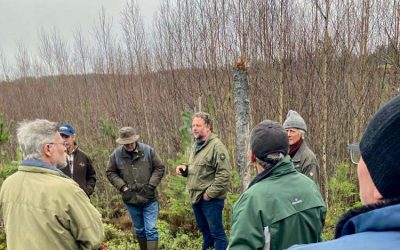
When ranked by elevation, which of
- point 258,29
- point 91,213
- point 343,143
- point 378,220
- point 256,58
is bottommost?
point 343,143

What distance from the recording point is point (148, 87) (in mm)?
13266

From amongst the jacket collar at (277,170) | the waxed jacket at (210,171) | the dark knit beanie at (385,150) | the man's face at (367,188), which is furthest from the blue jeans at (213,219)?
the dark knit beanie at (385,150)

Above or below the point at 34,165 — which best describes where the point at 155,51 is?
above

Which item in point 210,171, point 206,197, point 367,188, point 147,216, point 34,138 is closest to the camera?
point 367,188

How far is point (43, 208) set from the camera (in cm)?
281

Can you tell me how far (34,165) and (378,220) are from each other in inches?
101

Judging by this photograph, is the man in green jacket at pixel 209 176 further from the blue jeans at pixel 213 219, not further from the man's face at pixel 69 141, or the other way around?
the man's face at pixel 69 141

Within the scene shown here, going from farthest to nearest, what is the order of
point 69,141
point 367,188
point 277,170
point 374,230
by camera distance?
point 69,141 → point 277,170 → point 367,188 → point 374,230

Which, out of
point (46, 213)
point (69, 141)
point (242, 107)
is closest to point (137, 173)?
point (69, 141)

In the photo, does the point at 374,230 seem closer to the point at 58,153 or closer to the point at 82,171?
the point at 58,153

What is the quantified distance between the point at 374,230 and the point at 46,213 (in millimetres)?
2414

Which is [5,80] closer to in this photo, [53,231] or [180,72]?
[180,72]

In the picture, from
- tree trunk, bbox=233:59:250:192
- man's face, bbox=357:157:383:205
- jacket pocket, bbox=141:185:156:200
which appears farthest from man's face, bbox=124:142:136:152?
man's face, bbox=357:157:383:205

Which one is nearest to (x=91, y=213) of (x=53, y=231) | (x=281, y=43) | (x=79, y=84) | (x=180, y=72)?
(x=53, y=231)
